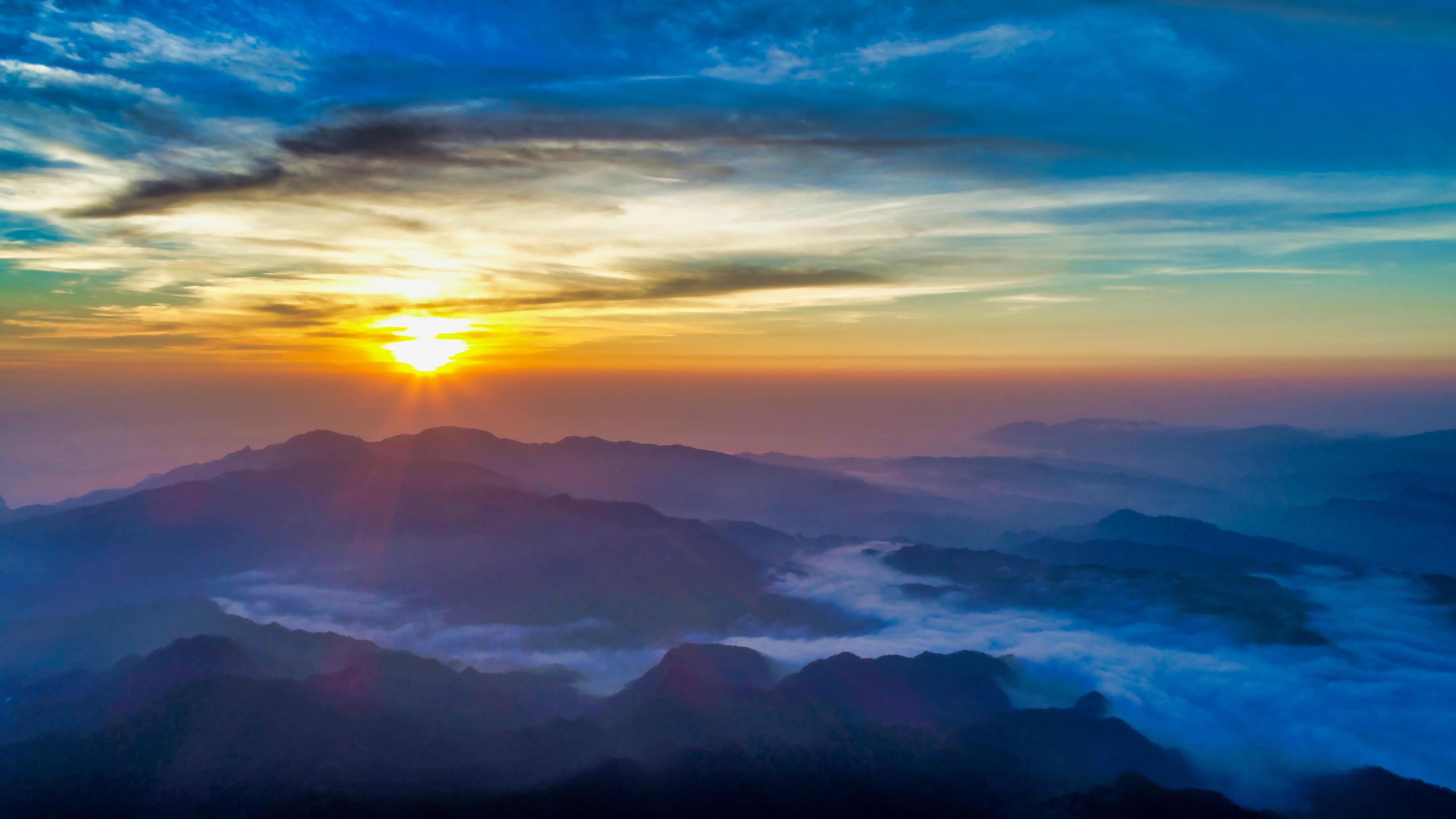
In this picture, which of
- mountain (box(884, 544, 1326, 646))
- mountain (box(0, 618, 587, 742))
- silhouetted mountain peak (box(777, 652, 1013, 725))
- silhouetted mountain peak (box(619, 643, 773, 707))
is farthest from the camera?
mountain (box(884, 544, 1326, 646))

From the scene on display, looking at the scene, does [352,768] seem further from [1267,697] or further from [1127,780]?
[1267,697]

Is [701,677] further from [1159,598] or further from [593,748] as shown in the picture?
[1159,598]

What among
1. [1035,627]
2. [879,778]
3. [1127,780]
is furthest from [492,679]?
[1035,627]

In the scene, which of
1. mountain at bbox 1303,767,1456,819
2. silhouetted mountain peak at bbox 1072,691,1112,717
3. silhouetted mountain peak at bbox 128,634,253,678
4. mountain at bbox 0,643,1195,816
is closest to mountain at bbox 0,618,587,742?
silhouetted mountain peak at bbox 128,634,253,678

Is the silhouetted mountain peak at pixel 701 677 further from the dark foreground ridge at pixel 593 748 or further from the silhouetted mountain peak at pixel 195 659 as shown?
the silhouetted mountain peak at pixel 195 659

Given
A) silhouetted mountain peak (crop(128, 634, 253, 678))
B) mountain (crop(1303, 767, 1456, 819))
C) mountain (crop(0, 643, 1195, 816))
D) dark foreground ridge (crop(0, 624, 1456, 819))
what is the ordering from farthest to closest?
silhouetted mountain peak (crop(128, 634, 253, 678))
mountain (crop(0, 643, 1195, 816))
dark foreground ridge (crop(0, 624, 1456, 819))
mountain (crop(1303, 767, 1456, 819))

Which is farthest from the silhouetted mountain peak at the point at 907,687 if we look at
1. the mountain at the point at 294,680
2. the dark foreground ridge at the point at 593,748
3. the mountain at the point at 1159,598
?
the mountain at the point at 1159,598

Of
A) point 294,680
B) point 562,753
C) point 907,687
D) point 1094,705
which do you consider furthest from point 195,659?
point 1094,705

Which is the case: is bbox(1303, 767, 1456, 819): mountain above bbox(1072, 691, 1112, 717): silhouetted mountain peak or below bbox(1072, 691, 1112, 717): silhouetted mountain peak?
below

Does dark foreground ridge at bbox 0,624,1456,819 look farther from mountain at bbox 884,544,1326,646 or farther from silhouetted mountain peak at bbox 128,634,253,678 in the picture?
mountain at bbox 884,544,1326,646
